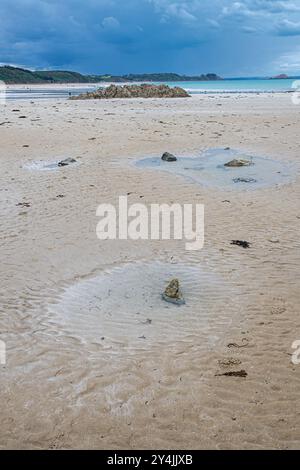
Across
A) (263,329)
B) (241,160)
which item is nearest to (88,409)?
(263,329)

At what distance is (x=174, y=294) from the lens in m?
6.08

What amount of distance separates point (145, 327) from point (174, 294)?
785 millimetres

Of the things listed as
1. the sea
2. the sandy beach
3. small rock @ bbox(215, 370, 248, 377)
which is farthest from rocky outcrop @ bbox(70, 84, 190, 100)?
small rock @ bbox(215, 370, 248, 377)

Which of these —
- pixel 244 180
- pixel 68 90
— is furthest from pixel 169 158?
pixel 68 90

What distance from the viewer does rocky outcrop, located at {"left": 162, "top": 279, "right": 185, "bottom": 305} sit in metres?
6.06

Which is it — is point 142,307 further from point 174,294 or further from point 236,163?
point 236,163

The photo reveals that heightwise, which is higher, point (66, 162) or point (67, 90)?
point (67, 90)

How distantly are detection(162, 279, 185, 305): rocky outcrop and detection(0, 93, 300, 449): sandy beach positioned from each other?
0.53ft

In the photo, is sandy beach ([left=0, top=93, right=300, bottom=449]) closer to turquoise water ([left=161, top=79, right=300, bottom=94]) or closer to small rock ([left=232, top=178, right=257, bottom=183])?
small rock ([left=232, top=178, right=257, bottom=183])

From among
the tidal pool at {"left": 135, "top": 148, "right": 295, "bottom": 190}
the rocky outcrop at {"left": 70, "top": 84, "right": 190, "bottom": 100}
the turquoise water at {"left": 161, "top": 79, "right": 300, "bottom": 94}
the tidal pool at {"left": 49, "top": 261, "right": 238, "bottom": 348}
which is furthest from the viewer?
the turquoise water at {"left": 161, "top": 79, "right": 300, "bottom": 94}

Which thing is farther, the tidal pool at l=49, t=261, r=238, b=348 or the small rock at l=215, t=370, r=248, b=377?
the tidal pool at l=49, t=261, r=238, b=348

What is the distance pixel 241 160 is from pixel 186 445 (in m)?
11.5

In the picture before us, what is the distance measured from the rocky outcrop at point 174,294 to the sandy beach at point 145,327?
6.4 inches

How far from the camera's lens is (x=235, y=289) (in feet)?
21.3
